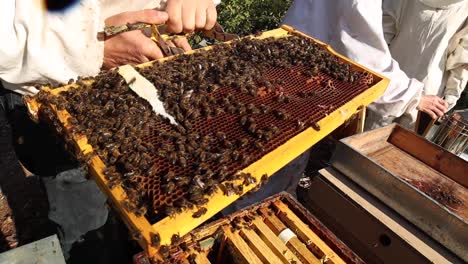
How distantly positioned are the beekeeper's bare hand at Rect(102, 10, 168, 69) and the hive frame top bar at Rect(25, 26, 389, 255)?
0.11 meters

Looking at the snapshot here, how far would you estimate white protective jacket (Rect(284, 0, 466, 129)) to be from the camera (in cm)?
426

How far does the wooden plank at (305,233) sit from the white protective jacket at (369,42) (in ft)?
7.26

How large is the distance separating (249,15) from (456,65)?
18.7 ft

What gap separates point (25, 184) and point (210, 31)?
4159 millimetres

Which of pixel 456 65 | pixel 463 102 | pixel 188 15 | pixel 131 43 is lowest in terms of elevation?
pixel 463 102

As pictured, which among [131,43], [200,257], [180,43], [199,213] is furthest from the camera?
[180,43]

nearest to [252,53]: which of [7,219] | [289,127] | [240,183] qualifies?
[289,127]

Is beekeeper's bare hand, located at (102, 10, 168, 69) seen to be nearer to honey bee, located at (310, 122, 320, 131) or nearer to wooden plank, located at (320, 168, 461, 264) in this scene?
honey bee, located at (310, 122, 320, 131)

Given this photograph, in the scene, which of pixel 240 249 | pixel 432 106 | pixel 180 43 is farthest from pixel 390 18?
pixel 240 249

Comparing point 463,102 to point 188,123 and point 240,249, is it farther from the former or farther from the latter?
point 188,123

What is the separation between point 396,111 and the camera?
4512 mm

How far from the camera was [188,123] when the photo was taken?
105 inches

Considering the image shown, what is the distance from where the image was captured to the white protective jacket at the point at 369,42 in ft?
14.0

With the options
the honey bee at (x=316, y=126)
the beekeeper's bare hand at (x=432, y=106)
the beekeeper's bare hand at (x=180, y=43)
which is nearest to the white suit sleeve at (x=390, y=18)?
the beekeeper's bare hand at (x=432, y=106)
